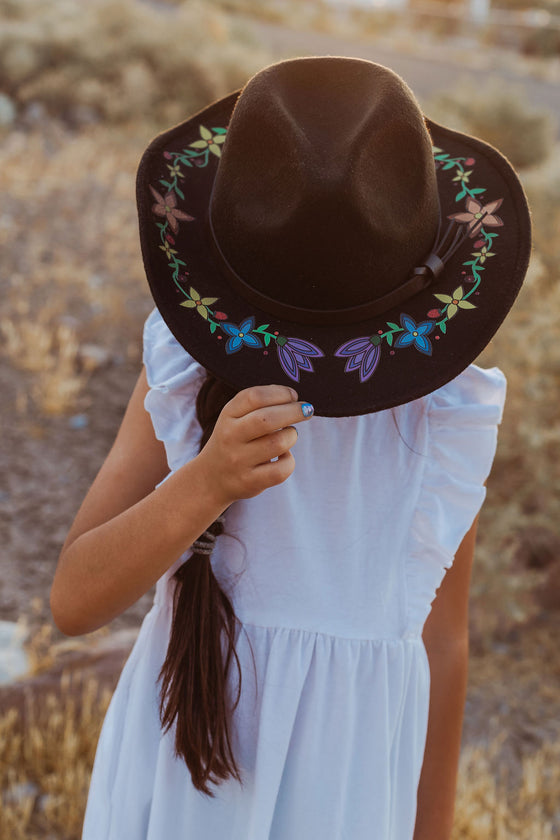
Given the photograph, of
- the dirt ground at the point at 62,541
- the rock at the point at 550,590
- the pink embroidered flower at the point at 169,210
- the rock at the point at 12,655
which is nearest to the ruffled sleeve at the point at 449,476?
the pink embroidered flower at the point at 169,210

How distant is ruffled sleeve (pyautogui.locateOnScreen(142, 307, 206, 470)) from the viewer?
1.14 metres

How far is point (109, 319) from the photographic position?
4777 mm

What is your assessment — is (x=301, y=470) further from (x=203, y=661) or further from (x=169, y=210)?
(x=169, y=210)

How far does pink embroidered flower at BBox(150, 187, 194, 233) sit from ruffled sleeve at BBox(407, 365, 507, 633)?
1.45 feet

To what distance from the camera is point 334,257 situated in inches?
38.9

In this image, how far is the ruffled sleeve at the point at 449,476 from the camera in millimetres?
1191

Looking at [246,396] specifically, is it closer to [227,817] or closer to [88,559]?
[88,559]

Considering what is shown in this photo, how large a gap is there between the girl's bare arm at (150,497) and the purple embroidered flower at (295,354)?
68 millimetres

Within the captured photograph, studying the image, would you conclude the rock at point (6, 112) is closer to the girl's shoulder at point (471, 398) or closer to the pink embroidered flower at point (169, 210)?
the pink embroidered flower at point (169, 210)

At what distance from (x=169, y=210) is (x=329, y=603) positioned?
59cm

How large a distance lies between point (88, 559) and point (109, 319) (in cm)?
383

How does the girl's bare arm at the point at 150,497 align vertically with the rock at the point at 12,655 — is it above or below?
above

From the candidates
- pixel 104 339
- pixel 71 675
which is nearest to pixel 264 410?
pixel 71 675

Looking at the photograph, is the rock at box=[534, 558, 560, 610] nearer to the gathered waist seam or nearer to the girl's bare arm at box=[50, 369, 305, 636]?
the gathered waist seam
